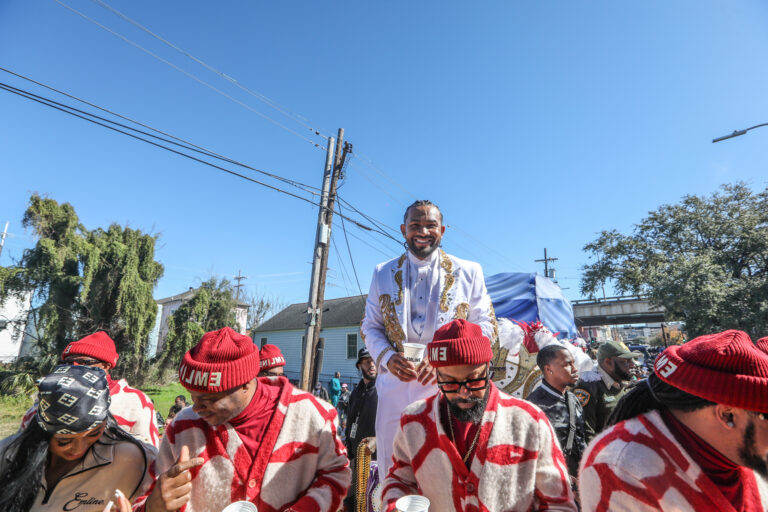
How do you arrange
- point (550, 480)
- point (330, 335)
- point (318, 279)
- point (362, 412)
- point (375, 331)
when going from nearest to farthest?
point (550, 480) < point (375, 331) < point (362, 412) < point (318, 279) < point (330, 335)

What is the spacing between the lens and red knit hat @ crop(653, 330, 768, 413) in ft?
4.16

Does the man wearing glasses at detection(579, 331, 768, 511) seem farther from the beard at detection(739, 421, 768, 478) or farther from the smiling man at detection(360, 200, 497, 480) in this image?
the smiling man at detection(360, 200, 497, 480)

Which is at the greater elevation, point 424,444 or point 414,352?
point 414,352

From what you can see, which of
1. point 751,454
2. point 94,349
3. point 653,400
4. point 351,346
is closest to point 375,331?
point 653,400

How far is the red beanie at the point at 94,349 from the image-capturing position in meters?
3.23

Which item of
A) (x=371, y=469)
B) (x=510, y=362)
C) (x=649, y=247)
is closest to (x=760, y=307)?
(x=649, y=247)

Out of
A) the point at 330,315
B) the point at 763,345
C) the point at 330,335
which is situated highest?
the point at 330,315

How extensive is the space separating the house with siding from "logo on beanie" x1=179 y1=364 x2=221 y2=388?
1983 centimetres

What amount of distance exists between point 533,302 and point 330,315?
23.1 m

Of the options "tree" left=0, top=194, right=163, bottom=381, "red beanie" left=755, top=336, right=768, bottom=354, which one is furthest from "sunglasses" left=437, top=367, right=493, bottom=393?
"tree" left=0, top=194, right=163, bottom=381

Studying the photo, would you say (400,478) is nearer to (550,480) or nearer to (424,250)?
(550,480)

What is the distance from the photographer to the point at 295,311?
1337 inches

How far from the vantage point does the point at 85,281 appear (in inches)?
617

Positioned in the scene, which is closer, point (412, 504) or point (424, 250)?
point (412, 504)
